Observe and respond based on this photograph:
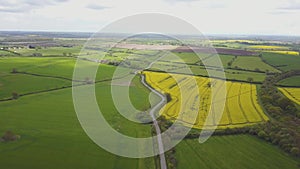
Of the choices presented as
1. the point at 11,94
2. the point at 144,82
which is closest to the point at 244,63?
the point at 144,82

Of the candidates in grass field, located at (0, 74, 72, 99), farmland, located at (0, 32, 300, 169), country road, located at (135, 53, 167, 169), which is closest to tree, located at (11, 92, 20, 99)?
farmland, located at (0, 32, 300, 169)

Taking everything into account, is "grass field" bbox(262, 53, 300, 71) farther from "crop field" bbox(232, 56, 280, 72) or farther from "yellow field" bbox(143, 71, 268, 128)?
"yellow field" bbox(143, 71, 268, 128)

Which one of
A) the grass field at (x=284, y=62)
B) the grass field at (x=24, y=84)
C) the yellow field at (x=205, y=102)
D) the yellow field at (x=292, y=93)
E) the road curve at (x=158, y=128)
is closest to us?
the road curve at (x=158, y=128)

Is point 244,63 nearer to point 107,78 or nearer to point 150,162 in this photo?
point 107,78

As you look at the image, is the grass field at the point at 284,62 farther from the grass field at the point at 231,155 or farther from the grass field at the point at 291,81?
the grass field at the point at 231,155

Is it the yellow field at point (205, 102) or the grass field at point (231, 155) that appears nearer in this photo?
the grass field at point (231, 155)

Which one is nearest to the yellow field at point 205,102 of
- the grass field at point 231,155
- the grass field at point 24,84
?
the grass field at point 231,155
